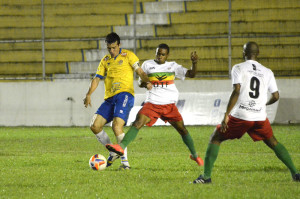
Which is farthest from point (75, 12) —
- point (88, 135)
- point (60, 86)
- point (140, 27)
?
point (88, 135)

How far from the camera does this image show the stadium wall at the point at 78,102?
19.1 metres

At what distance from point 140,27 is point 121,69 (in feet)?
47.2

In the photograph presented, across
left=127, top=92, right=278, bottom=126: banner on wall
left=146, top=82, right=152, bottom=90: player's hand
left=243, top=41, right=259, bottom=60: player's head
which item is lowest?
left=127, top=92, right=278, bottom=126: banner on wall

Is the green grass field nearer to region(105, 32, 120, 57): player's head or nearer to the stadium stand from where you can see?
region(105, 32, 120, 57): player's head

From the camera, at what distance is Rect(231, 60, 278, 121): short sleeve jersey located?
277 inches

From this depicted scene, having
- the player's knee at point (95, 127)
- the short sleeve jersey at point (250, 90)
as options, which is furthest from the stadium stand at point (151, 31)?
the short sleeve jersey at point (250, 90)

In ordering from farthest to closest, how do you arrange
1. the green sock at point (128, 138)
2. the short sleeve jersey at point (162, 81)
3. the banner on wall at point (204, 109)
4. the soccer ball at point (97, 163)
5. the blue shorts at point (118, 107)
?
the banner on wall at point (204, 109)
the short sleeve jersey at point (162, 81)
the blue shorts at point (118, 107)
the soccer ball at point (97, 163)
the green sock at point (128, 138)

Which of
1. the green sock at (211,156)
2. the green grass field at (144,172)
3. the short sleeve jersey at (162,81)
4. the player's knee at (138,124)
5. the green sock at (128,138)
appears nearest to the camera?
the green grass field at (144,172)

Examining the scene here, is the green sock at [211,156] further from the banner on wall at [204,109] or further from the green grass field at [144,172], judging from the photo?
the banner on wall at [204,109]

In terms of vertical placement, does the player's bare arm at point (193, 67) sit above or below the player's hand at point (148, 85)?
above

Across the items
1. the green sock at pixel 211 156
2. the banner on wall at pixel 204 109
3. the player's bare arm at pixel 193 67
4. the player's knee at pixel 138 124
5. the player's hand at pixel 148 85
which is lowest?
the banner on wall at pixel 204 109

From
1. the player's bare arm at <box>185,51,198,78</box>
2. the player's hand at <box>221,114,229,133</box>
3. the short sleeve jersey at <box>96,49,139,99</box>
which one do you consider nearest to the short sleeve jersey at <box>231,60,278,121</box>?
the player's hand at <box>221,114,229,133</box>

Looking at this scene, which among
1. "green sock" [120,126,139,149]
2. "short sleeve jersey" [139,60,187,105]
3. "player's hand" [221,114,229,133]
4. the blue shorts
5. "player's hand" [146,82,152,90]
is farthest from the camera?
"short sleeve jersey" [139,60,187,105]

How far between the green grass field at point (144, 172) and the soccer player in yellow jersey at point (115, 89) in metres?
0.66
